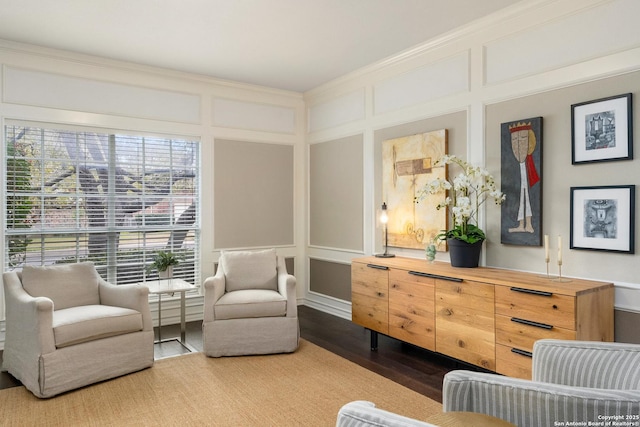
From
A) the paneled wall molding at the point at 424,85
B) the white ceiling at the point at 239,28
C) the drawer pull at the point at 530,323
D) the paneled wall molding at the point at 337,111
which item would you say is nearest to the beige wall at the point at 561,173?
the paneled wall molding at the point at 424,85

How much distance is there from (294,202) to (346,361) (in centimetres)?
252

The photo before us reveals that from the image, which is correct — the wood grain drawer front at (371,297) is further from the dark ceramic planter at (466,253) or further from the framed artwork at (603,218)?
the framed artwork at (603,218)

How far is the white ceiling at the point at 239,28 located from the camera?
10.6ft

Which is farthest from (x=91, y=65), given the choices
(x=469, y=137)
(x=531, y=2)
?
(x=531, y=2)

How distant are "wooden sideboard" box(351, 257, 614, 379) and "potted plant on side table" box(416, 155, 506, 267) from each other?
13 centimetres

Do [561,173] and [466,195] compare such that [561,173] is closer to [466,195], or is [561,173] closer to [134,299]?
[466,195]

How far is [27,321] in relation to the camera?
3012 mm

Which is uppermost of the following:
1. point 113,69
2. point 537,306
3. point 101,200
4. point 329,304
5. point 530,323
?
point 113,69

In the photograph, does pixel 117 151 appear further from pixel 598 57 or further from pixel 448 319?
pixel 598 57

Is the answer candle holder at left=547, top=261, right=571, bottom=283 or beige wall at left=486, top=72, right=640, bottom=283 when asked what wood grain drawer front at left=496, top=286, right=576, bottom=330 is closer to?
candle holder at left=547, top=261, right=571, bottom=283

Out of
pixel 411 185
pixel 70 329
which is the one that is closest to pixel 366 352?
pixel 411 185

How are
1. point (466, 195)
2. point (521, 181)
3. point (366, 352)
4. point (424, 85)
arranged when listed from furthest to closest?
1. point (424, 85)
2. point (366, 352)
3. point (466, 195)
4. point (521, 181)

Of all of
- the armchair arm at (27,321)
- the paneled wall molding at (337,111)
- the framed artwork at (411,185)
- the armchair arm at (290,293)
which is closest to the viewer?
the armchair arm at (27,321)

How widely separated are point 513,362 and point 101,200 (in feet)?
13.0
